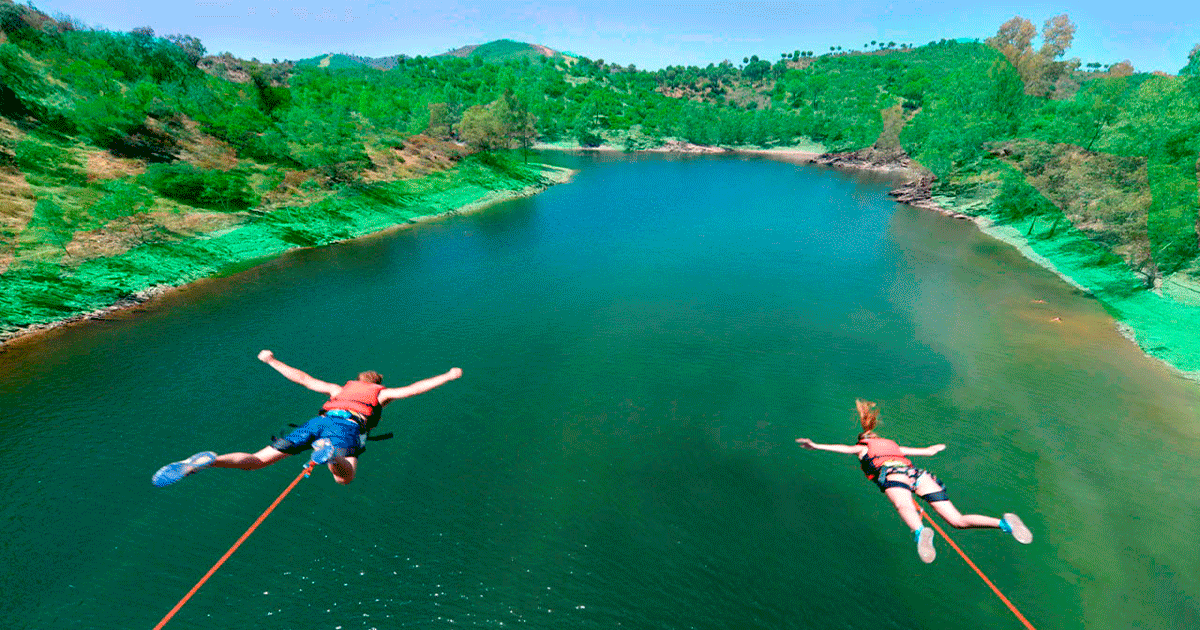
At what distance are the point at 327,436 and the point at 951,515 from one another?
578 inches

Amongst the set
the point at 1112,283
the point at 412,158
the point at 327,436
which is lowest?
the point at 1112,283

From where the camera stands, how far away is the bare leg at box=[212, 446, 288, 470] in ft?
27.6

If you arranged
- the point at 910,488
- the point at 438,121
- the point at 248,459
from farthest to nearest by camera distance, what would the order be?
the point at 438,121 → the point at 910,488 → the point at 248,459

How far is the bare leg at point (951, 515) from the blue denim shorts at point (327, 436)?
531 inches

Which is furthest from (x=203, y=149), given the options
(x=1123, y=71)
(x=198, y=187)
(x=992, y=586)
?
(x=1123, y=71)

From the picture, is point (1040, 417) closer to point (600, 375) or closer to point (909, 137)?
point (600, 375)

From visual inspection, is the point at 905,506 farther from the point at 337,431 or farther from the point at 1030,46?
the point at 1030,46

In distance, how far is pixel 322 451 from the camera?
9508mm

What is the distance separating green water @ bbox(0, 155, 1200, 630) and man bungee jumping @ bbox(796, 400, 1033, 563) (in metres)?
3.19

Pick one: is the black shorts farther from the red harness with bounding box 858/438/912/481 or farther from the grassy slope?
the grassy slope

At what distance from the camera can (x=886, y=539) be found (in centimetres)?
1281

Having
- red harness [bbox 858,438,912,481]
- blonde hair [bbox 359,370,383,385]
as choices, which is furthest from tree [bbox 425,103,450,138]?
red harness [bbox 858,438,912,481]

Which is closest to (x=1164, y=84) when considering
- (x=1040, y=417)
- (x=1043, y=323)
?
(x=1043, y=323)

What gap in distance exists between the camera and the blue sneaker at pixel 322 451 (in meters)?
9.36
